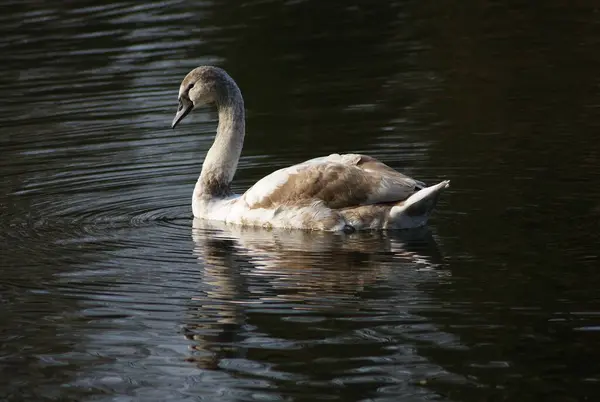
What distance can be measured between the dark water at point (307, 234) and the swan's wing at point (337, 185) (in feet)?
1.06

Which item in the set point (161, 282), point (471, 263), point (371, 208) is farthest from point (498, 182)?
point (161, 282)

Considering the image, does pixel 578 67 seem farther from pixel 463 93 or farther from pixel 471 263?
pixel 471 263

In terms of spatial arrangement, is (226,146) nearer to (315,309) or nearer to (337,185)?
(337,185)

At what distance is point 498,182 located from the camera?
12805mm

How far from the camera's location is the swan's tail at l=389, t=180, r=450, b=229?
37.0 feet

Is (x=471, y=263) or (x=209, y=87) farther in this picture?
(x=209, y=87)

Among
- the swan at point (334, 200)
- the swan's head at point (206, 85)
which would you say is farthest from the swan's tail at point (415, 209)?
the swan's head at point (206, 85)

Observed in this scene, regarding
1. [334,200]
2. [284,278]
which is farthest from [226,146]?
[284,278]

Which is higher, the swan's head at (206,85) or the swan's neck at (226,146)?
the swan's head at (206,85)

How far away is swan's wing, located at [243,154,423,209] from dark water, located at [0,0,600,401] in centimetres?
32

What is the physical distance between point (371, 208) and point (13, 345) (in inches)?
145

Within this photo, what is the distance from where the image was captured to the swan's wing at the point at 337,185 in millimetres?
11633

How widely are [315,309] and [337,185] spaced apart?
259cm

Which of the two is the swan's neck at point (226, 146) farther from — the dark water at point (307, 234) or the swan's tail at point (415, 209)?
the swan's tail at point (415, 209)
